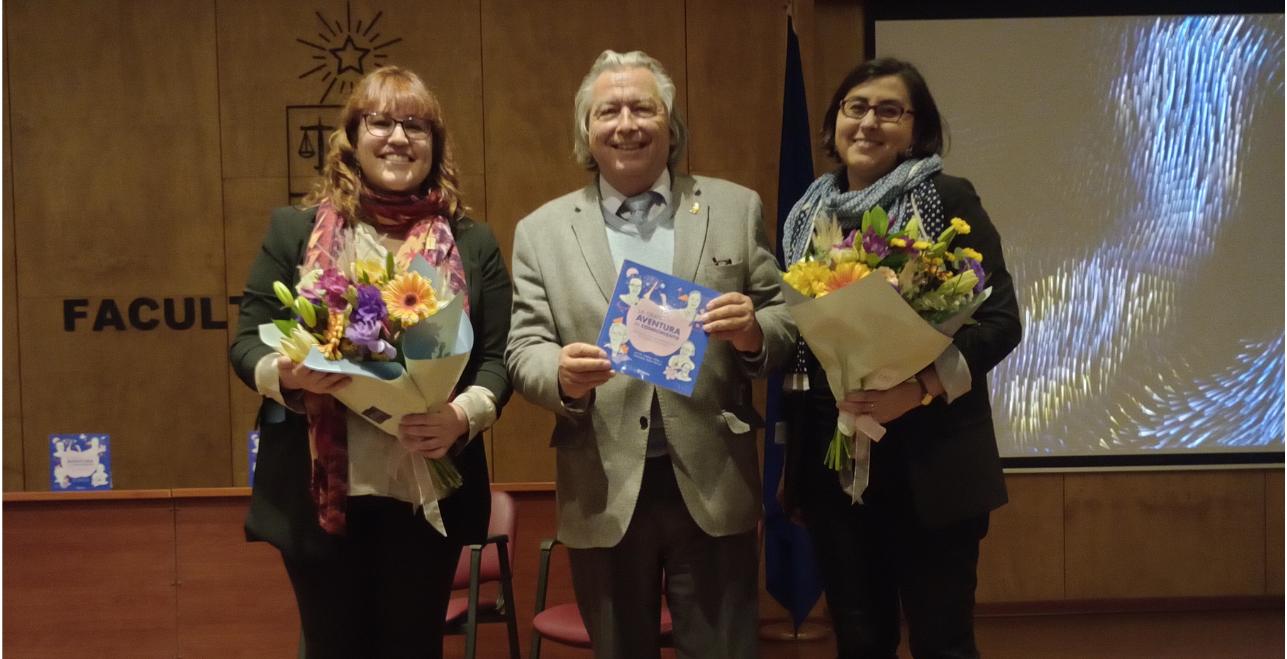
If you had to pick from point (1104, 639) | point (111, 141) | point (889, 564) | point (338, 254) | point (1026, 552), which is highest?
point (111, 141)

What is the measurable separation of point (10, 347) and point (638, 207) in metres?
3.38

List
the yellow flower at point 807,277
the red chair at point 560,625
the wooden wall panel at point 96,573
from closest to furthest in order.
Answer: the yellow flower at point 807,277 → the red chair at point 560,625 → the wooden wall panel at point 96,573

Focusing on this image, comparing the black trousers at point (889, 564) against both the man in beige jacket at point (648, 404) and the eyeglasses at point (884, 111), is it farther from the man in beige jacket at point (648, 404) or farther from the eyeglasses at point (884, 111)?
the eyeglasses at point (884, 111)

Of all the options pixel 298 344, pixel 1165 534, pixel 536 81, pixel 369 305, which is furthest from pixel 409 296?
pixel 1165 534

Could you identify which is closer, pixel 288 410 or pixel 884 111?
pixel 288 410

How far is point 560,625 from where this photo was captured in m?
2.86

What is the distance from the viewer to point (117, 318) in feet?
13.3

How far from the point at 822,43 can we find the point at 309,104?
7.29 feet

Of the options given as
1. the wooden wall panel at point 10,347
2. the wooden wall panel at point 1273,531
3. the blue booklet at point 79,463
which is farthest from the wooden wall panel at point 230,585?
the wooden wall panel at point 1273,531

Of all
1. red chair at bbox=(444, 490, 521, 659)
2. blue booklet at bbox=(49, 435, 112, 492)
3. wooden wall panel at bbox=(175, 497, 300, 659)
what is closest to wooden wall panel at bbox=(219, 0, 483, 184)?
blue booklet at bbox=(49, 435, 112, 492)

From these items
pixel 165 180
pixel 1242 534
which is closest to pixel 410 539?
pixel 165 180

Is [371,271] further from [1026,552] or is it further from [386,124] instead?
[1026,552]

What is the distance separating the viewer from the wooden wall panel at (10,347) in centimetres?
400

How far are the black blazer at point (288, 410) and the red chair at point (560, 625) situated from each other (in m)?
0.82
